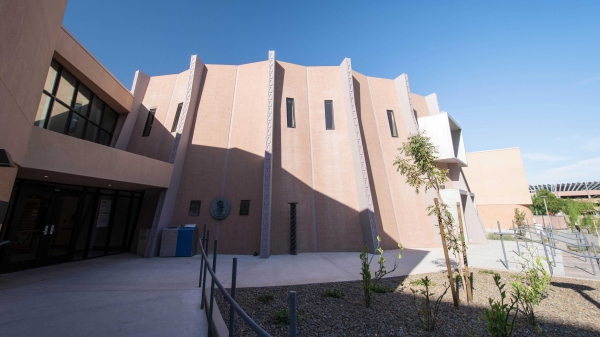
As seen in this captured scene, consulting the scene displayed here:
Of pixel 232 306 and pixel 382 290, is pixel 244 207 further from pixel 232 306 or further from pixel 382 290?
pixel 232 306

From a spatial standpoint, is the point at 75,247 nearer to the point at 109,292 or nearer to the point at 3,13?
the point at 109,292

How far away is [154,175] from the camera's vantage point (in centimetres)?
997

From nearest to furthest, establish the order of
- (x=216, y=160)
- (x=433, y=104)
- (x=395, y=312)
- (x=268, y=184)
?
(x=395, y=312) < (x=268, y=184) < (x=216, y=160) < (x=433, y=104)

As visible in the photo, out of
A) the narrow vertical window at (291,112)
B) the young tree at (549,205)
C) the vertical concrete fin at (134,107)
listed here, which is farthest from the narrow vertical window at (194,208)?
the young tree at (549,205)

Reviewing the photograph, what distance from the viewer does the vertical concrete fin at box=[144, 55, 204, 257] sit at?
1018 cm

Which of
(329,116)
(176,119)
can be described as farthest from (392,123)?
(176,119)

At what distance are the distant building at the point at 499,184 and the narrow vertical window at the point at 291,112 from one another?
90.5 feet

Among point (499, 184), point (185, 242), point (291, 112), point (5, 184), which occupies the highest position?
point (291, 112)

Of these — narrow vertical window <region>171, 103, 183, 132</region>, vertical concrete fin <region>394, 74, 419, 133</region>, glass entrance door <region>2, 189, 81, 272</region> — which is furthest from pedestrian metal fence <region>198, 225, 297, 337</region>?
vertical concrete fin <region>394, 74, 419, 133</region>

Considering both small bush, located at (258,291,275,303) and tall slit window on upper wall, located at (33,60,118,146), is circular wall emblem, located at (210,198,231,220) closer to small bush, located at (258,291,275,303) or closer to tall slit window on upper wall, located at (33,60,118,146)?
tall slit window on upper wall, located at (33,60,118,146)

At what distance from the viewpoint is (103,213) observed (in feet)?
33.8

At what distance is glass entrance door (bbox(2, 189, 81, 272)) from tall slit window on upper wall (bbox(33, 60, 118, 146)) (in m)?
2.57

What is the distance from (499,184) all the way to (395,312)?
32.8 m

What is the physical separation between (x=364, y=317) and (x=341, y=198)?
814 centimetres
